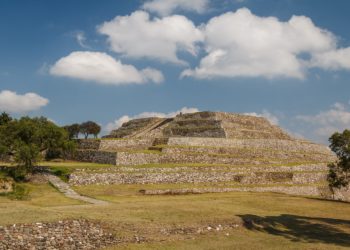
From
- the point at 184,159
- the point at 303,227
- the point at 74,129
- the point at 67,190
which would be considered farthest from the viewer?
the point at 74,129

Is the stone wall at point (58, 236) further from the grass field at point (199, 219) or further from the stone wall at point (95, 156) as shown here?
the stone wall at point (95, 156)

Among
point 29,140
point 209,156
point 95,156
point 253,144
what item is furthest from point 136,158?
point 253,144

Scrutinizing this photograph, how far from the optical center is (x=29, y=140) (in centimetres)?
3069

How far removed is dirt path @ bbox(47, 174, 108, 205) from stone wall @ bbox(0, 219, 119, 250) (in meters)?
6.13

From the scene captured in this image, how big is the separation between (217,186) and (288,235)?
44.5 feet

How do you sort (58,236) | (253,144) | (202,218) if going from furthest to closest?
(253,144) < (202,218) < (58,236)

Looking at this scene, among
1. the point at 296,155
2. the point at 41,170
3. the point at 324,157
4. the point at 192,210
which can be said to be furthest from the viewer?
the point at 324,157

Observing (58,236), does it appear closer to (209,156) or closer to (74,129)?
(209,156)

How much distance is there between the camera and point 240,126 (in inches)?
1993

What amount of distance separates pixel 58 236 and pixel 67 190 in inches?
447

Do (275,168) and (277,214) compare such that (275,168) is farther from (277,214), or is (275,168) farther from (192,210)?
(192,210)

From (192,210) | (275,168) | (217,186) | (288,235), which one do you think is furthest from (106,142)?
(288,235)

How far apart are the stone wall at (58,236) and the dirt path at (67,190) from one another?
613 centimetres

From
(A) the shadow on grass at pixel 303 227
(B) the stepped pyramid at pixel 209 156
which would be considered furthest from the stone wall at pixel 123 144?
(A) the shadow on grass at pixel 303 227
